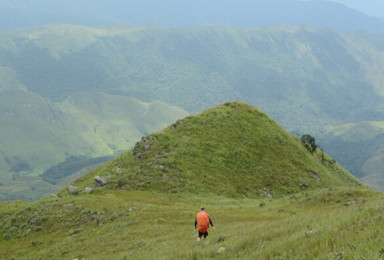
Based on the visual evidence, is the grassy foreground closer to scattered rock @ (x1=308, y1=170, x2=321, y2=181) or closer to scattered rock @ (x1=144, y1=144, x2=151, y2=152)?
scattered rock @ (x1=144, y1=144, x2=151, y2=152)

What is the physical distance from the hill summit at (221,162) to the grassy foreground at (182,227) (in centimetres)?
470

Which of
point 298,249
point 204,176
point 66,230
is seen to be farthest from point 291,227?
point 204,176

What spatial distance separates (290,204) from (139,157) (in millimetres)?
29154

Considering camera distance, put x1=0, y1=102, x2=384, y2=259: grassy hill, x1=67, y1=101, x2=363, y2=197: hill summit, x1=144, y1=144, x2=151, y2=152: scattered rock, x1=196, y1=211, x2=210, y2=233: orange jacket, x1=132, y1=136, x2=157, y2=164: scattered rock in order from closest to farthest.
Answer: x1=0, y1=102, x2=384, y2=259: grassy hill
x1=196, y1=211, x2=210, y2=233: orange jacket
x1=67, y1=101, x2=363, y2=197: hill summit
x1=132, y1=136, x2=157, y2=164: scattered rock
x1=144, y1=144, x2=151, y2=152: scattered rock

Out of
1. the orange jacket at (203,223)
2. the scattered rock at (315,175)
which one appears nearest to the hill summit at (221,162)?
the scattered rock at (315,175)

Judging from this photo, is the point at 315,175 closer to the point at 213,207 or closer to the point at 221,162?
the point at 221,162

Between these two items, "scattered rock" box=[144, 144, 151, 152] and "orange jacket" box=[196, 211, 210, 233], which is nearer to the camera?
"orange jacket" box=[196, 211, 210, 233]

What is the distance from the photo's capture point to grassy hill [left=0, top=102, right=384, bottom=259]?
549 inches

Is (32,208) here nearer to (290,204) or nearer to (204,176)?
(204,176)

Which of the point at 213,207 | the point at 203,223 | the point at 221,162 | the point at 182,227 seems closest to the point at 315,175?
the point at 221,162

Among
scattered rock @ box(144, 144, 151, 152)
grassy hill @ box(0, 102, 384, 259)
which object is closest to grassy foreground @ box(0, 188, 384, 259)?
grassy hill @ box(0, 102, 384, 259)

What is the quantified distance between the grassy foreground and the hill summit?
15.4ft

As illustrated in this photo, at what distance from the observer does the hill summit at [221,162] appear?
166ft

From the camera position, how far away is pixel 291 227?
17.2m
